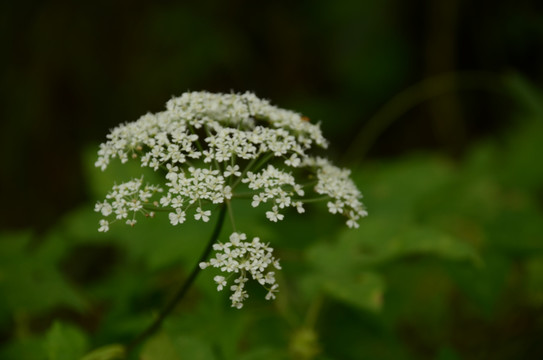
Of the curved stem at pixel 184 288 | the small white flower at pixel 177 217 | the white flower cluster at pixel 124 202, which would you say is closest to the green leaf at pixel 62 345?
the curved stem at pixel 184 288

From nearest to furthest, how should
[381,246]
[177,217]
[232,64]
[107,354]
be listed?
[177,217] → [107,354] → [381,246] → [232,64]

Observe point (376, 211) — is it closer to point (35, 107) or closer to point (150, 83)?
point (150, 83)

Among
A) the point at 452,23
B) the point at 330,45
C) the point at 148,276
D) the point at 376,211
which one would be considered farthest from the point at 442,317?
the point at 330,45

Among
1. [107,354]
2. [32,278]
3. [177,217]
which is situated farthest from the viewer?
[32,278]

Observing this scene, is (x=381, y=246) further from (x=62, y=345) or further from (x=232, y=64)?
(x=232, y=64)

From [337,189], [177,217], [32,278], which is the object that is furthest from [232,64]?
[177,217]

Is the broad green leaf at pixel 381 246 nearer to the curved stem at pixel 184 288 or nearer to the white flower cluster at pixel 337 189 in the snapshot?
the white flower cluster at pixel 337 189
